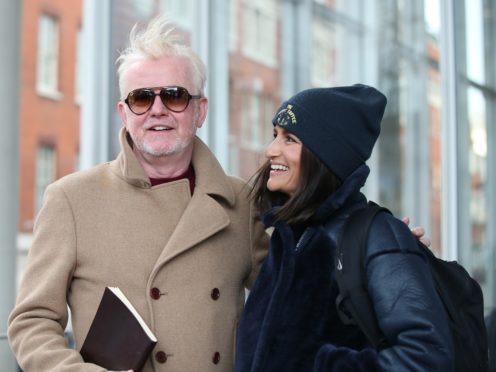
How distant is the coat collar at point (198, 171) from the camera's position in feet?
9.39

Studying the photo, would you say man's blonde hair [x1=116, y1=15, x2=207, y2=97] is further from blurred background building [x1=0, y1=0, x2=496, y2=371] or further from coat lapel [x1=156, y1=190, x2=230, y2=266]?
blurred background building [x1=0, y1=0, x2=496, y2=371]

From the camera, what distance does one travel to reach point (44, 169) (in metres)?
24.2

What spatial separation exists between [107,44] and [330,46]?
2127 millimetres

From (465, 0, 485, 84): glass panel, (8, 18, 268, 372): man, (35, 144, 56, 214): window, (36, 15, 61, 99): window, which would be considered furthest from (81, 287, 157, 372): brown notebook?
(36, 15, 61, 99): window

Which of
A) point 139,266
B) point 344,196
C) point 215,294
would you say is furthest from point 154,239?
point 344,196

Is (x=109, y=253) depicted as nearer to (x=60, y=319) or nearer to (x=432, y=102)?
(x=60, y=319)

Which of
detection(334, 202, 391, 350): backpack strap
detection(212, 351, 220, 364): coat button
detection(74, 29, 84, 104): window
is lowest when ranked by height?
detection(212, 351, 220, 364): coat button

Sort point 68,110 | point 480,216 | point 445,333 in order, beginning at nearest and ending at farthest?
point 445,333 → point 480,216 → point 68,110

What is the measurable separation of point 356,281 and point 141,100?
3.29ft

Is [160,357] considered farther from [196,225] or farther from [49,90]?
[49,90]

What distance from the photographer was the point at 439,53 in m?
5.91

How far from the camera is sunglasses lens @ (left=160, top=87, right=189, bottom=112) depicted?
2.85 metres

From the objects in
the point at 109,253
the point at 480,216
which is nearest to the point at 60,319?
the point at 109,253

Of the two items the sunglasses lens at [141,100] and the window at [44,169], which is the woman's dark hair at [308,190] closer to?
the sunglasses lens at [141,100]
